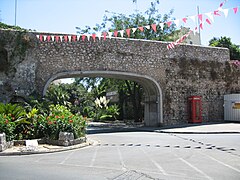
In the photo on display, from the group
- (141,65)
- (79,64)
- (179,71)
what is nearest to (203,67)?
(179,71)

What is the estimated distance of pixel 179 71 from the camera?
19516mm

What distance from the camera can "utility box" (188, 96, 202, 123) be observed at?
1927 centimetres

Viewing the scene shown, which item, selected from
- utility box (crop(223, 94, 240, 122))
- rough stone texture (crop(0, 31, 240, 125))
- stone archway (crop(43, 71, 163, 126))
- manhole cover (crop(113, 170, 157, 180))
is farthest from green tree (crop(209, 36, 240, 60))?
manhole cover (crop(113, 170, 157, 180))

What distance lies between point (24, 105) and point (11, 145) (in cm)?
493

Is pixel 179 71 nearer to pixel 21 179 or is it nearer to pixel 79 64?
pixel 79 64

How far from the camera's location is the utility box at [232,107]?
65.6 feet

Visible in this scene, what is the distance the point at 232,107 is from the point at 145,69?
26.3 ft

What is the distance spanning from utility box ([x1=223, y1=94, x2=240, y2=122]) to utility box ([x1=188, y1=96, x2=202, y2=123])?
2.76 metres

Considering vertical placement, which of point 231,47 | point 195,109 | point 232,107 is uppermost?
point 231,47

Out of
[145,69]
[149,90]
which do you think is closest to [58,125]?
[145,69]

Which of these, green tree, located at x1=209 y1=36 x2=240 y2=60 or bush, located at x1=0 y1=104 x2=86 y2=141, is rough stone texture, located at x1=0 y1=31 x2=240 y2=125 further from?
green tree, located at x1=209 y1=36 x2=240 y2=60

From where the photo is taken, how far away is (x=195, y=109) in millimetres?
19422

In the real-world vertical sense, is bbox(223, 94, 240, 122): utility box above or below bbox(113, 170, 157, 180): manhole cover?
above

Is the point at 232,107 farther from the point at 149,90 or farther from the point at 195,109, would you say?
the point at 149,90
